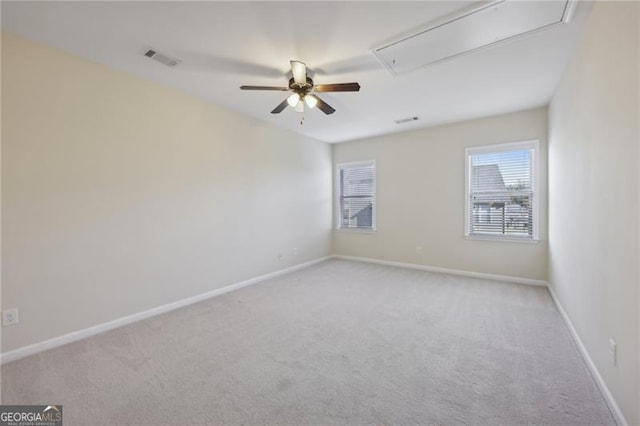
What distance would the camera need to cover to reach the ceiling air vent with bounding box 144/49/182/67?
247cm

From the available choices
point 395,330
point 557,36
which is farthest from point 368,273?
point 557,36

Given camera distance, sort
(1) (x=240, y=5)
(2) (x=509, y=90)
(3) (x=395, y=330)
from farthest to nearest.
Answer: (2) (x=509, y=90)
(3) (x=395, y=330)
(1) (x=240, y=5)

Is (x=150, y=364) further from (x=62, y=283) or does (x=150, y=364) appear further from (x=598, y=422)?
(x=598, y=422)

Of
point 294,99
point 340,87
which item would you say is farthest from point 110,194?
point 340,87

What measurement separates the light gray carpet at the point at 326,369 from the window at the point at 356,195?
2705 mm

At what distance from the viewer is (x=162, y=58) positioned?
2557 millimetres

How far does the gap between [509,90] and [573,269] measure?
2.22 m

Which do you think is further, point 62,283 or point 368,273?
point 368,273

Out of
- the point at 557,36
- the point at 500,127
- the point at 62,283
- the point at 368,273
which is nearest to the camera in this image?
the point at 557,36

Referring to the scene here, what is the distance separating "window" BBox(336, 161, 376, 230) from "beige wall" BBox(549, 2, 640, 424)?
3295mm

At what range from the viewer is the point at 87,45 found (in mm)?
2350

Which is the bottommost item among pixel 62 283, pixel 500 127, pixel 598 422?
pixel 598 422

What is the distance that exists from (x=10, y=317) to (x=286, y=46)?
3247 mm

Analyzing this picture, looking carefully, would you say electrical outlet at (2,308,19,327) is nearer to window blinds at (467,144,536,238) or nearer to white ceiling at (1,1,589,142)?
white ceiling at (1,1,589,142)
